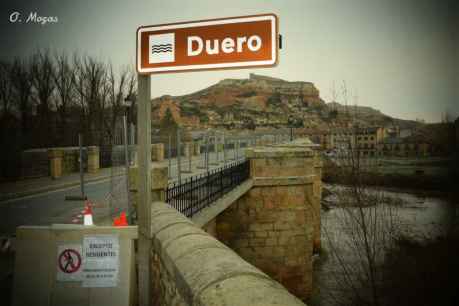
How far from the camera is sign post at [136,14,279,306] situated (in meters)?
2.60

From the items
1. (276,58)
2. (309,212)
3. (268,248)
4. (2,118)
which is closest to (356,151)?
(309,212)

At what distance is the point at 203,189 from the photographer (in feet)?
25.6

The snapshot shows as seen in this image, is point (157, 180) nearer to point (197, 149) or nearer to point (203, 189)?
point (203, 189)

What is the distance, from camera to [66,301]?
3.19m

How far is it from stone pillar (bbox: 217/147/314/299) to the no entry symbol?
28.5 ft

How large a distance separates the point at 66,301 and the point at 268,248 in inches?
368

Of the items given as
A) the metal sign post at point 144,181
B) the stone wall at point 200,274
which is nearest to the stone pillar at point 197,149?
the stone wall at point 200,274

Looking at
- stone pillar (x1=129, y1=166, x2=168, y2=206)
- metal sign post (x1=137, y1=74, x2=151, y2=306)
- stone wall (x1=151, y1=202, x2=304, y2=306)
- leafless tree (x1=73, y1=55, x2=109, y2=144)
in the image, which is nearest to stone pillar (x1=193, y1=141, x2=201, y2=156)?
leafless tree (x1=73, y1=55, x2=109, y2=144)

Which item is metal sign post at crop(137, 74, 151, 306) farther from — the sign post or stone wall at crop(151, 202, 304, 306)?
stone wall at crop(151, 202, 304, 306)

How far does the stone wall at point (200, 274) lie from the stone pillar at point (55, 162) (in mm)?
12877

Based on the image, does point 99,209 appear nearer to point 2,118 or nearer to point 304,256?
point 304,256

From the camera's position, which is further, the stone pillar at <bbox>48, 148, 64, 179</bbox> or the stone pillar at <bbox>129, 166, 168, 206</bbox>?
the stone pillar at <bbox>48, 148, 64, 179</bbox>

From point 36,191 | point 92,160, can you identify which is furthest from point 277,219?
point 92,160

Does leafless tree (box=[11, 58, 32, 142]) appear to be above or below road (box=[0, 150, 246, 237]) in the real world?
above
